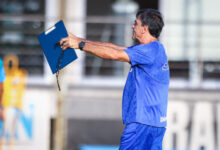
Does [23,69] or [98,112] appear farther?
[23,69]

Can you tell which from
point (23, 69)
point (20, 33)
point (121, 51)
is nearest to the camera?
point (121, 51)

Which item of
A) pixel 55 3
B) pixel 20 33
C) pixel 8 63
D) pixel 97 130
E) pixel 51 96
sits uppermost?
pixel 55 3

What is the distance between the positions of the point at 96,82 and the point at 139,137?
3.53m

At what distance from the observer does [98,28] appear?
817 cm

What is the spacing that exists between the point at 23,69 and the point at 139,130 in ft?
13.0

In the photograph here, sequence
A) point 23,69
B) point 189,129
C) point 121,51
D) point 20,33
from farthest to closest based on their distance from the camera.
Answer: point 20,33 → point 23,69 → point 189,129 → point 121,51

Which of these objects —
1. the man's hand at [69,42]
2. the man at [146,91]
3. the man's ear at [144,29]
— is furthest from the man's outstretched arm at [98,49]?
the man's ear at [144,29]

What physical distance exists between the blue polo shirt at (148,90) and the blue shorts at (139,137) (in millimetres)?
48

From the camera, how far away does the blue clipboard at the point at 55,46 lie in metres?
3.90

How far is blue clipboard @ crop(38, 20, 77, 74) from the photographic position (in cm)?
390

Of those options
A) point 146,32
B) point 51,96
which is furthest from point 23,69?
point 146,32

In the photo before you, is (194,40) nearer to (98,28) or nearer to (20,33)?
(98,28)

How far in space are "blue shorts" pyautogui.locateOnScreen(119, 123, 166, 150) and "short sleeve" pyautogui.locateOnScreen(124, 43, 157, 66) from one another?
55 cm

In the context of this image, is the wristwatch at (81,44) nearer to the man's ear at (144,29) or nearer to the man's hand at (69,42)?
the man's hand at (69,42)
